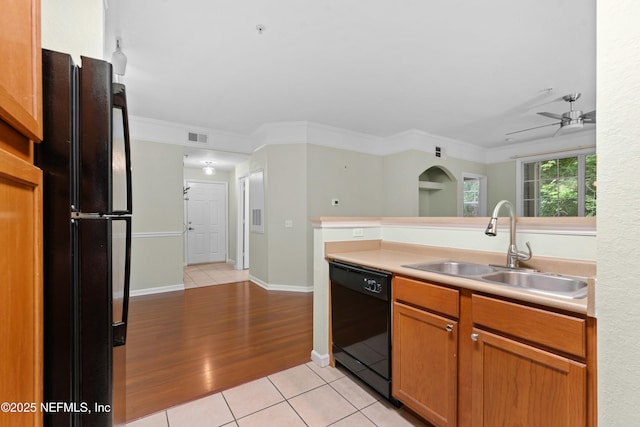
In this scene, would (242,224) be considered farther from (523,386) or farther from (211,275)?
(523,386)

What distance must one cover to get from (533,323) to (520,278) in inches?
22.0

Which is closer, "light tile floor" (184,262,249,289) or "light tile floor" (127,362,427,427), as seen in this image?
"light tile floor" (127,362,427,427)

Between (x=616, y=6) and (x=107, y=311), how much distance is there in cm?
161

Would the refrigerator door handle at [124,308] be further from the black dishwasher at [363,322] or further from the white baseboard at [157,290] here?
the white baseboard at [157,290]

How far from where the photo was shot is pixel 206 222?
703 centimetres

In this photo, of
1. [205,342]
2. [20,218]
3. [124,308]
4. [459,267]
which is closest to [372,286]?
[459,267]

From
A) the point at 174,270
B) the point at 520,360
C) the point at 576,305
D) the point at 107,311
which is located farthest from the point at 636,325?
the point at 174,270

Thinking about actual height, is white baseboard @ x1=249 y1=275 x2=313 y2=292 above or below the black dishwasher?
below

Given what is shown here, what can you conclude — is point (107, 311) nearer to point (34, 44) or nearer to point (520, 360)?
point (34, 44)

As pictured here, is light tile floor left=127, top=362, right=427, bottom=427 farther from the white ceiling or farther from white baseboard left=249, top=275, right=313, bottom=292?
the white ceiling

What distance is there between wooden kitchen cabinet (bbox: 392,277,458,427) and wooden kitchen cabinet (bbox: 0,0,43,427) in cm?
148

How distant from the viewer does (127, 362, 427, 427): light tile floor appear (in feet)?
5.47

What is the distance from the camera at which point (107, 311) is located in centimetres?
88

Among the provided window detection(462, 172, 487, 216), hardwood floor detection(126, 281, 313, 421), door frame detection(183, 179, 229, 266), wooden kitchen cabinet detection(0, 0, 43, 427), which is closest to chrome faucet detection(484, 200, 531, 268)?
hardwood floor detection(126, 281, 313, 421)
